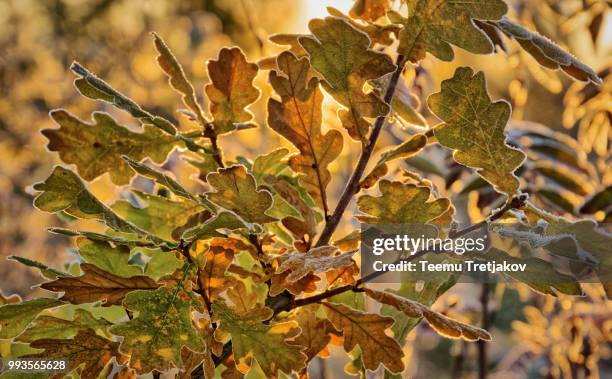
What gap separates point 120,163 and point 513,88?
1143mm

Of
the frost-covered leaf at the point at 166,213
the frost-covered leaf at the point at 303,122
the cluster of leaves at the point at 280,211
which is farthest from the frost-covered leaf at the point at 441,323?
the frost-covered leaf at the point at 166,213

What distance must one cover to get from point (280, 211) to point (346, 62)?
0.55 feet

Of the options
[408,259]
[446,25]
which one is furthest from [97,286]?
[446,25]

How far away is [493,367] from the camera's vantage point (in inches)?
76.9

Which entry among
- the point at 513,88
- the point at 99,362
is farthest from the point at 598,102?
the point at 99,362

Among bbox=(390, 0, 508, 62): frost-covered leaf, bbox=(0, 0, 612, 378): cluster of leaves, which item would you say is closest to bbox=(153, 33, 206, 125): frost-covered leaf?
bbox=(0, 0, 612, 378): cluster of leaves

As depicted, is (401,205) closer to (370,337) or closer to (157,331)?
(370,337)

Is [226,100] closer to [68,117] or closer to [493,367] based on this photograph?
[68,117]

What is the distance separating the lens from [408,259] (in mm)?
672

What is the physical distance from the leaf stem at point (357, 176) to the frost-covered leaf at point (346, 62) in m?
0.03

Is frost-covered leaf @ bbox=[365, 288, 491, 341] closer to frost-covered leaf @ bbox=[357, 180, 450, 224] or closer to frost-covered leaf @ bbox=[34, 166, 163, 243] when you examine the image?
frost-covered leaf @ bbox=[357, 180, 450, 224]

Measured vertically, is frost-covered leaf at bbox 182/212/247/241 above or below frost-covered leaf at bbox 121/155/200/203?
below

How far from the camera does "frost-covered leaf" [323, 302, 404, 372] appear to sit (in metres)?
0.66

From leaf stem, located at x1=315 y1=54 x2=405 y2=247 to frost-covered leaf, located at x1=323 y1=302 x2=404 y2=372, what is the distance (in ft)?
0.23
